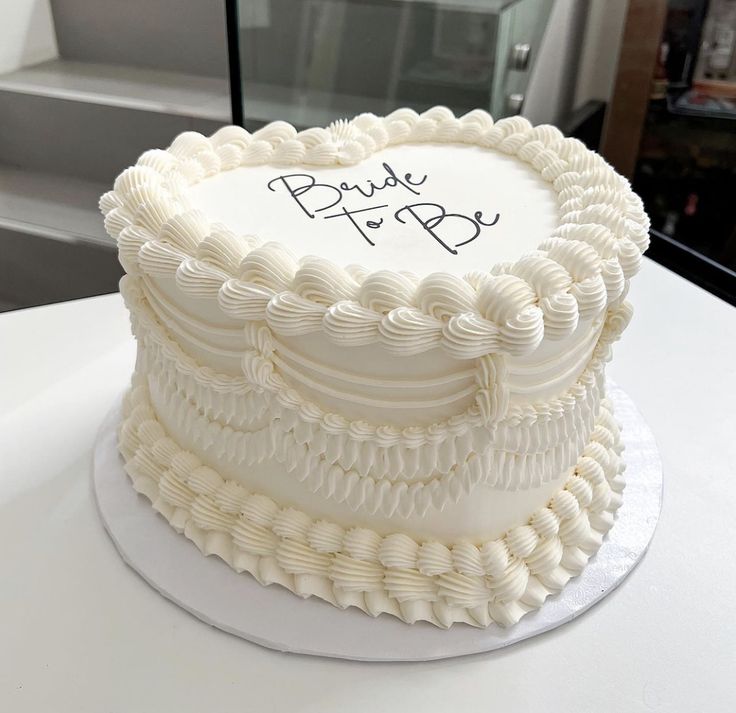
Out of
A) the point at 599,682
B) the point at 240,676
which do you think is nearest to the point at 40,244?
the point at 240,676

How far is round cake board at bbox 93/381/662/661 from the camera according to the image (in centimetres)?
131

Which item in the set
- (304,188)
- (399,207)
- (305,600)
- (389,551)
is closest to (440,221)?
(399,207)

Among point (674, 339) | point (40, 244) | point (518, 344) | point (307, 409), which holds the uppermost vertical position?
point (518, 344)

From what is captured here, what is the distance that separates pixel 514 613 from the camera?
135 cm

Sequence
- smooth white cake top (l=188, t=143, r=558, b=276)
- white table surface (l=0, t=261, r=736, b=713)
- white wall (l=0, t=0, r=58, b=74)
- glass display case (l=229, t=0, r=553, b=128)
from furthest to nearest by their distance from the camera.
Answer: white wall (l=0, t=0, r=58, b=74)
glass display case (l=229, t=0, r=553, b=128)
smooth white cake top (l=188, t=143, r=558, b=276)
white table surface (l=0, t=261, r=736, b=713)

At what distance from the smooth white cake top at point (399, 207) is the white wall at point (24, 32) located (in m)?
2.12

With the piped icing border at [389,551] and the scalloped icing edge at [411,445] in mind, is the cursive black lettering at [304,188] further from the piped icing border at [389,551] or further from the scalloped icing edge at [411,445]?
the piped icing border at [389,551]

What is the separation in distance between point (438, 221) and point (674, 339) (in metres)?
0.95

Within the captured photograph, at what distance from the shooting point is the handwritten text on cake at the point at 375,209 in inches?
57.1

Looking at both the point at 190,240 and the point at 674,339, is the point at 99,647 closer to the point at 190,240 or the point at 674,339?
the point at 190,240

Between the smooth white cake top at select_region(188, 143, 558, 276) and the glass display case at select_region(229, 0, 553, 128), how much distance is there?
3.33 feet

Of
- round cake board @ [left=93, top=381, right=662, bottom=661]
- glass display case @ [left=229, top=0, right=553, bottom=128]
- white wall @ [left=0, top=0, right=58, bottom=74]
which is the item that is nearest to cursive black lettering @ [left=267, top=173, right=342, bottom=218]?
round cake board @ [left=93, top=381, right=662, bottom=661]

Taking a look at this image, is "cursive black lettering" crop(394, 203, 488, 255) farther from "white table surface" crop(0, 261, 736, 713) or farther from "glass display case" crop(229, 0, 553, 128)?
"glass display case" crop(229, 0, 553, 128)

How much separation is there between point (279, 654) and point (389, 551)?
243 mm
